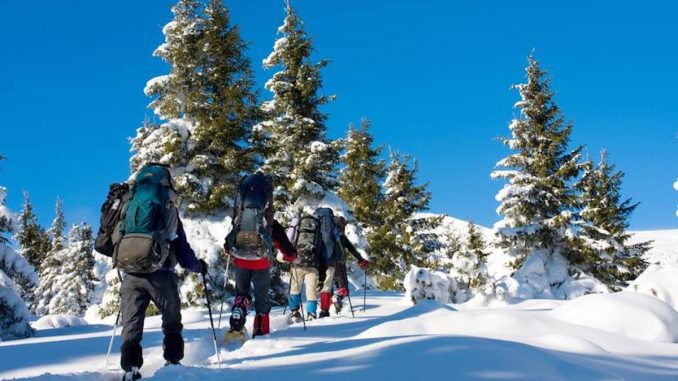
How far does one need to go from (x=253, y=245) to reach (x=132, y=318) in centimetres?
258

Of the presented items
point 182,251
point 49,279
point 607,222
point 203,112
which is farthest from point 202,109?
point 49,279

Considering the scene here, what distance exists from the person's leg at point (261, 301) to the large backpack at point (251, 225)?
35 centimetres

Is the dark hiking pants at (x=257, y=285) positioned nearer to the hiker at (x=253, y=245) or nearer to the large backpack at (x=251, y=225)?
the hiker at (x=253, y=245)

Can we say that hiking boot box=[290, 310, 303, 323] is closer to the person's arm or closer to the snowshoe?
the snowshoe

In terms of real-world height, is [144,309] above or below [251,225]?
below

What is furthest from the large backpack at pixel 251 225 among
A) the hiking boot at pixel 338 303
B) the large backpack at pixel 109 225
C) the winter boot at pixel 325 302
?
the hiking boot at pixel 338 303

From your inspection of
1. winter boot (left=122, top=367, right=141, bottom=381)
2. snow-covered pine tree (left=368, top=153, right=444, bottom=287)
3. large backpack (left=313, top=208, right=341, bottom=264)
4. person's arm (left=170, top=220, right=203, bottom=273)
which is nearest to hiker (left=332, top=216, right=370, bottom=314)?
large backpack (left=313, top=208, right=341, bottom=264)

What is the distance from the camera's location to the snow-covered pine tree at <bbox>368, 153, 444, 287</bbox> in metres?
30.0

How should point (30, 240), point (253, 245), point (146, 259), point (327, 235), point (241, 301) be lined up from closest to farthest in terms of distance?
point (146, 259) → point (253, 245) → point (241, 301) → point (327, 235) → point (30, 240)

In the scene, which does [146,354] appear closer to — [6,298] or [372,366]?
[372,366]

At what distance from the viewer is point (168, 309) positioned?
5.22 metres

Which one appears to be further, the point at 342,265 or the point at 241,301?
the point at 342,265

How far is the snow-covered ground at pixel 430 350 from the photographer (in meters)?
4.23

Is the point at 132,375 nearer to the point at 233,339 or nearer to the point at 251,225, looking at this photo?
the point at 233,339
